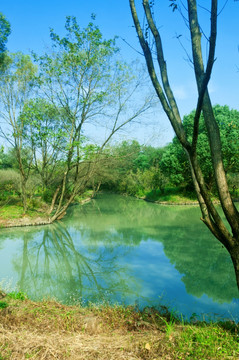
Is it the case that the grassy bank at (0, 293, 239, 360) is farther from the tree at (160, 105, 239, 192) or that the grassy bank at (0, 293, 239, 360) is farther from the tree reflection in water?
the tree at (160, 105, 239, 192)

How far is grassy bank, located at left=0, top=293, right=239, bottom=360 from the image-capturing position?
8.31 feet

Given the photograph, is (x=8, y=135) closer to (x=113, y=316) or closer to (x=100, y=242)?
(x=100, y=242)

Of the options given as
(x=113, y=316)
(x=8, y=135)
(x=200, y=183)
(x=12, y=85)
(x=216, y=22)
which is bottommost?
(x=113, y=316)

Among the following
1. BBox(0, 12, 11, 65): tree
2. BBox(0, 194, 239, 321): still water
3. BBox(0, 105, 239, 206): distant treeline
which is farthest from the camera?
BBox(0, 105, 239, 206): distant treeline

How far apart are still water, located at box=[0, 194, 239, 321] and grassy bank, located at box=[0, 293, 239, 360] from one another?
0.83 meters

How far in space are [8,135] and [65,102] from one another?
12.8ft

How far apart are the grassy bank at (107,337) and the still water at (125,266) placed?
Answer: 83 centimetres

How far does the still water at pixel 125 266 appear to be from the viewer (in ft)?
17.9

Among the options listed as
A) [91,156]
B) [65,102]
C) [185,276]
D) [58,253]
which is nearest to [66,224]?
[91,156]

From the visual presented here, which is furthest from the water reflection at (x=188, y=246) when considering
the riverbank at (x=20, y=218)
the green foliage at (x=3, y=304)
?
the green foliage at (x=3, y=304)

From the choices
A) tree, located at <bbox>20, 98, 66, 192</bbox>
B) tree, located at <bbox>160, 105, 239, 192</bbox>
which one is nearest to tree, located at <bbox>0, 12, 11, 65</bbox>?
tree, located at <bbox>20, 98, 66, 192</bbox>

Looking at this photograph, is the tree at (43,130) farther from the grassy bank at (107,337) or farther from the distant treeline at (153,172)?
the grassy bank at (107,337)

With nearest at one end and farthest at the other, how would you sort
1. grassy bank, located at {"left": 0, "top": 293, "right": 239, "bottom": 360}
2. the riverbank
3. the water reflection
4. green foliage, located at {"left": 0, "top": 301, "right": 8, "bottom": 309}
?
grassy bank, located at {"left": 0, "top": 293, "right": 239, "bottom": 360} → green foliage, located at {"left": 0, "top": 301, "right": 8, "bottom": 309} → the water reflection → the riverbank

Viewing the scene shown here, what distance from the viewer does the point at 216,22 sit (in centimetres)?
Answer: 240
